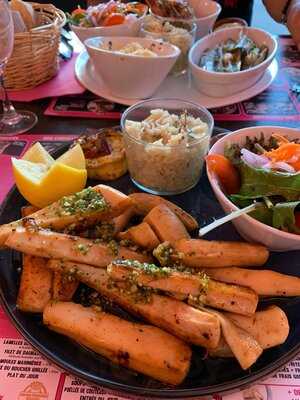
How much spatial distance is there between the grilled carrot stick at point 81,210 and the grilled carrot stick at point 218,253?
18 centimetres

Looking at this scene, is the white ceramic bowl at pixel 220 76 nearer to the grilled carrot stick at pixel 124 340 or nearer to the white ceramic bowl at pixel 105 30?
the white ceramic bowl at pixel 105 30

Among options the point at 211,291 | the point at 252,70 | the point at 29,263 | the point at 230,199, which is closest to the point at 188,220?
the point at 230,199

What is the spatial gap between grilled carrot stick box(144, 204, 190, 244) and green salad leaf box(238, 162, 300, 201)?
166 millimetres

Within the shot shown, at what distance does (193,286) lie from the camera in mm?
787

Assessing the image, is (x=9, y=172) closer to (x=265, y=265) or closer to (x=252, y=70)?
(x=265, y=265)

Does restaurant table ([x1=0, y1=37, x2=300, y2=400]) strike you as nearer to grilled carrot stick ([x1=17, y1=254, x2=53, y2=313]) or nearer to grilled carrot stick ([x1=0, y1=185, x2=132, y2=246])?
grilled carrot stick ([x1=17, y1=254, x2=53, y2=313])

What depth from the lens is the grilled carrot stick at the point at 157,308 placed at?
0.73 metres

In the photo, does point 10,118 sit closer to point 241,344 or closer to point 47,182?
point 47,182

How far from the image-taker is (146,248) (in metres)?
0.91

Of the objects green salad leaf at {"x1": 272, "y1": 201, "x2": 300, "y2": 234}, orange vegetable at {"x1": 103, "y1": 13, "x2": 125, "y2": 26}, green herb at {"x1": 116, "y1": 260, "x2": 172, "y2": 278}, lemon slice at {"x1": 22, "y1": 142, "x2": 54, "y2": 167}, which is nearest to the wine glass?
lemon slice at {"x1": 22, "y1": 142, "x2": 54, "y2": 167}

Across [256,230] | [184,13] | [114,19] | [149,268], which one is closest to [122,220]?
[149,268]

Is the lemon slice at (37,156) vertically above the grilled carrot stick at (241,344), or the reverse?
the lemon slice at (37,156)

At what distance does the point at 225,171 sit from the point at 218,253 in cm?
24

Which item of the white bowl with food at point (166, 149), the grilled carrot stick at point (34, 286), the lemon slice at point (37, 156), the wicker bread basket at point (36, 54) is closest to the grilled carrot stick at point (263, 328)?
the grilled carrot stick at point (34, 286)
